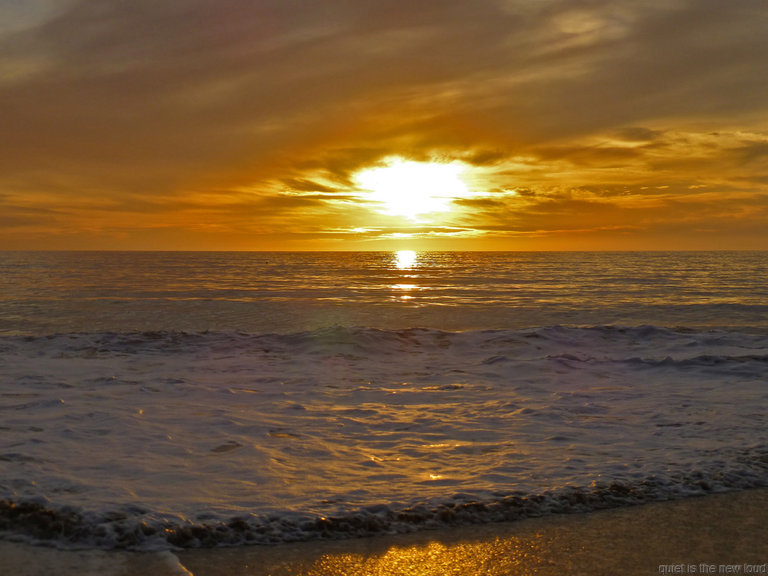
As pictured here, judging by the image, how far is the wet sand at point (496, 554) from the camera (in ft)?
12.7

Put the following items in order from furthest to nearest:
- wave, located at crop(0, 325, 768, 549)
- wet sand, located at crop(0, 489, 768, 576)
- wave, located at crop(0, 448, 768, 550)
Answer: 1. wave, located at crop(0, 325, 768, 549)
2. wave, located at crop(0, 448, 768, 550)
3. wet sand, located at crop(0, 489, 768, 576)

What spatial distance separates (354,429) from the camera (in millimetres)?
7328

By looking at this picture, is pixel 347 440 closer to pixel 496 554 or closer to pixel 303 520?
pixel 303 520

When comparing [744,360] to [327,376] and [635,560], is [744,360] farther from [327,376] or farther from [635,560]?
[635,560]

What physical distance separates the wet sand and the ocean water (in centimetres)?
18

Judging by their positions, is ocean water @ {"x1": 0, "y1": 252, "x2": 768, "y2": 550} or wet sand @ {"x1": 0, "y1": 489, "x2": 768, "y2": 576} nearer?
wet sand @ {"x1": 0, "y1": 489, "x2": 768, "y2": 576}

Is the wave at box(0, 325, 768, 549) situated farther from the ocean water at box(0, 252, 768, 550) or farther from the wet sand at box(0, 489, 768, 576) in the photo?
the wet sand at box(0, 489, 768, 576)

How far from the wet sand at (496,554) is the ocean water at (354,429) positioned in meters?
0.18

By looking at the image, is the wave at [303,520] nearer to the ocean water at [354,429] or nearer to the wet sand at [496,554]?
the ocean water at [354,429]

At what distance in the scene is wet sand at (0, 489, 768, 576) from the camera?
3.87m

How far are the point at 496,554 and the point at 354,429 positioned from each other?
11.3ft

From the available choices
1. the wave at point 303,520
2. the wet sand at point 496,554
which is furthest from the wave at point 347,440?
the wet sand at point 496,554

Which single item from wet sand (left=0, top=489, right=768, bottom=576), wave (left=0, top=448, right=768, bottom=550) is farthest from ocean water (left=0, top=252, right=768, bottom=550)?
wet sand (left=0, top=489, right=768, bottom=576)

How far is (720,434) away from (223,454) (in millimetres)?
6133
